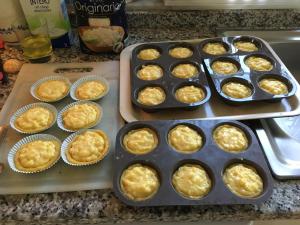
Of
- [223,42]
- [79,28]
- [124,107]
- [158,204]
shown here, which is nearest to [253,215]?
[158,204]

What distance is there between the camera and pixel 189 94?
0.88 m

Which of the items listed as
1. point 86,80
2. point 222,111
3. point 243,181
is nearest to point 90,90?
point 86,80

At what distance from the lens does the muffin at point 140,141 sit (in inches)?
28.9

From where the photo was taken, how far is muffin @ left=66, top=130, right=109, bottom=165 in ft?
2.43

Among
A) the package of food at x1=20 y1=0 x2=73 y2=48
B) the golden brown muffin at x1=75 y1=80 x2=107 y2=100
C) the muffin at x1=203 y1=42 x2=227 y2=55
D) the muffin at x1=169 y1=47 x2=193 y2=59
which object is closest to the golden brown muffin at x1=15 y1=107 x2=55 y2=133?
the golden brown muffin at x1=75 y1=80 x2=107 y2=100

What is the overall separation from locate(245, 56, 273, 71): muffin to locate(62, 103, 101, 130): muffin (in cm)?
50

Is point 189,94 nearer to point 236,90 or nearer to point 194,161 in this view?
point 236,90

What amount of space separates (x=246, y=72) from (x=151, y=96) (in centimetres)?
31

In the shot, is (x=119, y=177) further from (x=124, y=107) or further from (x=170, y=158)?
(x=124, y=107)

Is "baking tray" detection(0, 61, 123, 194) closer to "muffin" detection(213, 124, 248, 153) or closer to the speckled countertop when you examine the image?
the speckled countertop

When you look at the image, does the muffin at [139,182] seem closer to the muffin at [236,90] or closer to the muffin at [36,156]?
the muffin at [36,156]

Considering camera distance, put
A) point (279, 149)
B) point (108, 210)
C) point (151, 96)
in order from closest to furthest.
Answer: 1. point (108, 210)
2. point (279, 149)
3. point (151, 96)

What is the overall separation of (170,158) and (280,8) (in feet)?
2.65

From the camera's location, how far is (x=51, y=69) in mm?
1029
